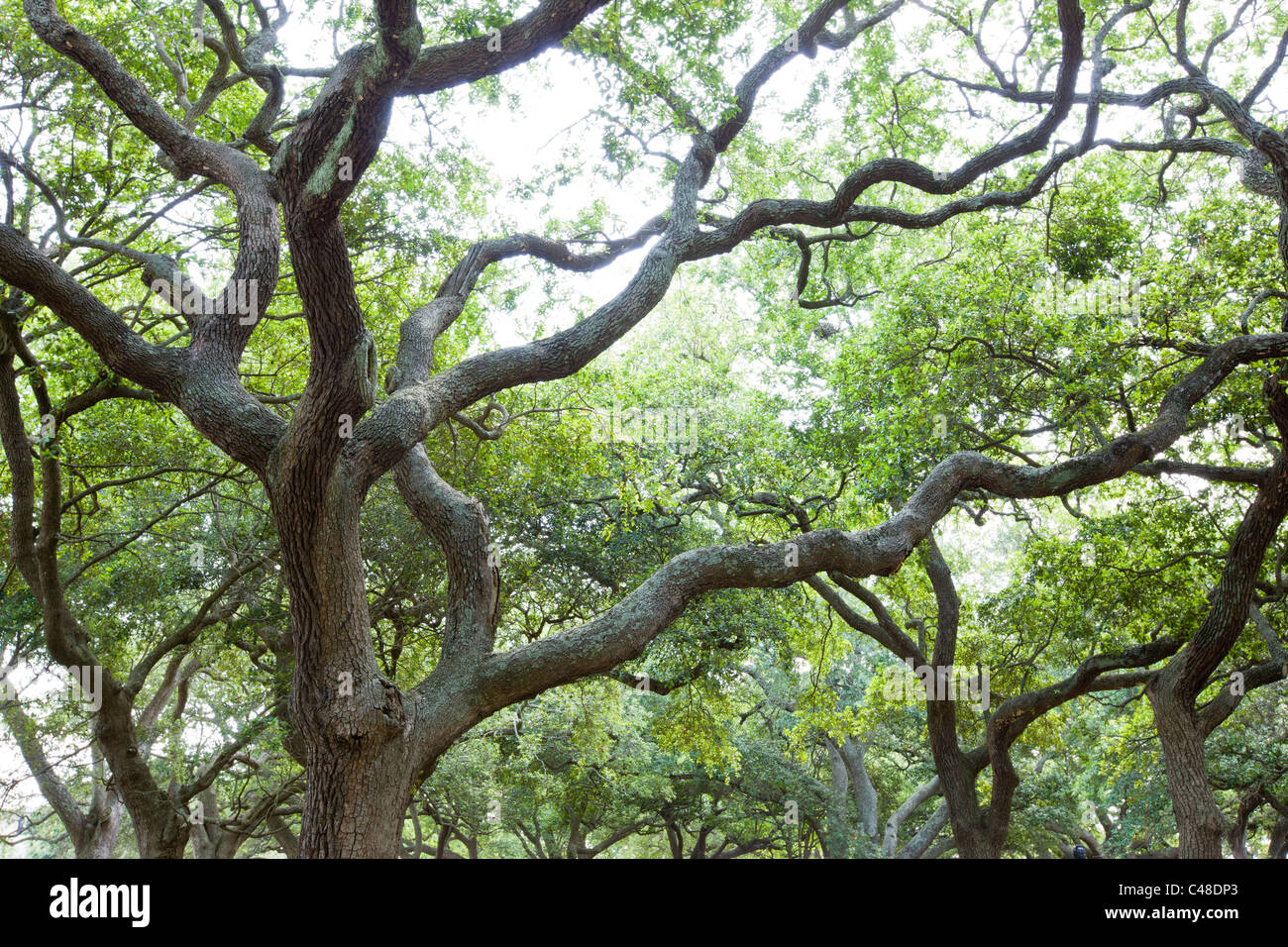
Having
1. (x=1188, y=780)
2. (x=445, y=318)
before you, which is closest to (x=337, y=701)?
(x=445, y=318)

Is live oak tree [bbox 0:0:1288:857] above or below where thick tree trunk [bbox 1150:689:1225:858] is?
above

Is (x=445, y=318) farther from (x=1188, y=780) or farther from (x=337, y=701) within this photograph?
(x=1188, y=780)

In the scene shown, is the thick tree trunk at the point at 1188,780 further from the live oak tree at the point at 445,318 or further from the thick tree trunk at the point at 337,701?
the thick tree trunk at the point at 337,701

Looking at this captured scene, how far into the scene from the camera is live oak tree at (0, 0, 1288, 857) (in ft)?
15.1

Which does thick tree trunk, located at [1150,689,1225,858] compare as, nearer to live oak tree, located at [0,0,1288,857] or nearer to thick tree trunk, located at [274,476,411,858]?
live oak tree, located at [0,0,1288,857]

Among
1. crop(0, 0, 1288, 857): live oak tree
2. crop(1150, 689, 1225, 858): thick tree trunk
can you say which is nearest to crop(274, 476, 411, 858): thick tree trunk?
crop(0, 0, 1288, 857): live oak tree

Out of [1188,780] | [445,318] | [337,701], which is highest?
[445,318]

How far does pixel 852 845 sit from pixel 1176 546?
29.5ft

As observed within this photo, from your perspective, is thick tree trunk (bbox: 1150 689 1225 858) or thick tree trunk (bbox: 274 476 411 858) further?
thick tree trunk (bbox: 1150 689 1225 858)

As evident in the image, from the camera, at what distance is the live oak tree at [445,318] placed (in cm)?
460

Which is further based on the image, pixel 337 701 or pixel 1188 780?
pixel 1188 780

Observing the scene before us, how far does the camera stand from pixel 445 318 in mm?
6730

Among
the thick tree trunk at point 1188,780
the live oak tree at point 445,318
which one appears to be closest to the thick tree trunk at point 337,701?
the live oak tree at point 445,318
